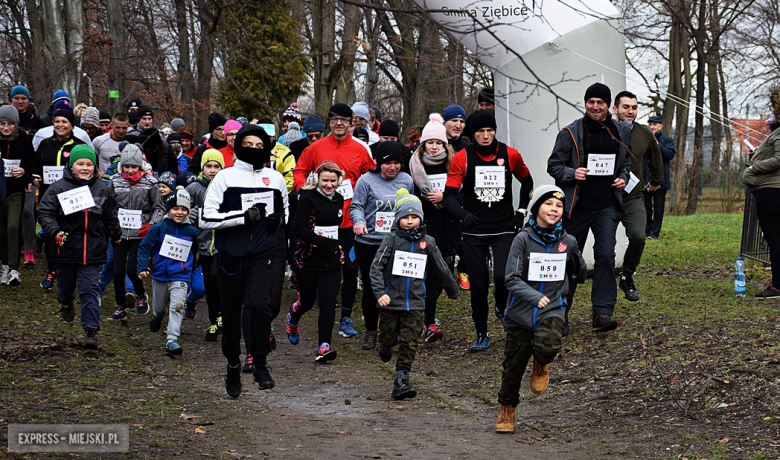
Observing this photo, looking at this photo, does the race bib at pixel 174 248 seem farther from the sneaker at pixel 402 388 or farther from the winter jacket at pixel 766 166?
the winter jacket at pixel 766 166

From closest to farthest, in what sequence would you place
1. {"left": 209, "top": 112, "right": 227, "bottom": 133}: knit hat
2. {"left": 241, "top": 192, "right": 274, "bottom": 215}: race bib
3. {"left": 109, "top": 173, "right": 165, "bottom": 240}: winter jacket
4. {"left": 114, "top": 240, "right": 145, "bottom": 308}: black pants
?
{"left": 241, "top": 192, "right": 274, "bottom": 215}: race bib → {"left": 109, "top": 173, "right": 165, "bottom": 240}: winter jacket → {"left": 114, "top": 240, "right": 145, "bottom": 308}: black pants → {"left": 209, "top": 112, "right": 227, "bottom": 133}: knit hat

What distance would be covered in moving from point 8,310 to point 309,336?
358 cm

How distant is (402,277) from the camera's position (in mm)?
8625

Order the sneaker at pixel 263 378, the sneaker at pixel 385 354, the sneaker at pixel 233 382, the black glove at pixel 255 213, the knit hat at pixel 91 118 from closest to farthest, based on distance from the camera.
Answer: the black glove at pixel 255 213 < the sneaker at pixel 263 378 < the sneaker at pixel 233 382 < the sneaker at pixel 385 354 < the knit hat at pixel 91 118

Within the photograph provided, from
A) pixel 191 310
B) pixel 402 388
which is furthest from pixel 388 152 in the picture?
pixel 191 310

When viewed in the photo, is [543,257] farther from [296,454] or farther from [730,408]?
[296,454]

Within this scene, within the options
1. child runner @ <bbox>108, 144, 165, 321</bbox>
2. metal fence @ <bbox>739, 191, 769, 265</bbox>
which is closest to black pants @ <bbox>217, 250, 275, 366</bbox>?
child runner @ <bbox>108, 144, 165, 321</bbox>

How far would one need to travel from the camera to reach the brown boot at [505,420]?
23.6 feet

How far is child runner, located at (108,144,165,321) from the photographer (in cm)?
1150

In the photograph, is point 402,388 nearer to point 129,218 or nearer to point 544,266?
point 544,266

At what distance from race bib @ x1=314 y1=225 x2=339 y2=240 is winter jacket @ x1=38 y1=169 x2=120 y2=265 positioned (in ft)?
6.73

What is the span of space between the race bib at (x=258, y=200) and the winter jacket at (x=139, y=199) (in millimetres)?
4084

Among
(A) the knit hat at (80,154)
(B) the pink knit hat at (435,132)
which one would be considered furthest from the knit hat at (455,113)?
(A) the knit hat at (80,154)

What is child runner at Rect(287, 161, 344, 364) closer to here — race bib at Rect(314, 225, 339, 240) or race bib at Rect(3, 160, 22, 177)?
race bib at Rect(314, 225, 339, 240)
